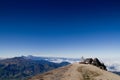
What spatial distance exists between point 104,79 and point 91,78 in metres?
5.52

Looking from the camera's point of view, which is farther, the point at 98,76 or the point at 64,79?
the point at 98,76

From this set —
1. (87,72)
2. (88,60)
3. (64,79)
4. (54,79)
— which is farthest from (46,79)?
(88,60)

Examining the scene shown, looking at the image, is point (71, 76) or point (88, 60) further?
point (88, 60)

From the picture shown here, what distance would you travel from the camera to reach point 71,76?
79.1m

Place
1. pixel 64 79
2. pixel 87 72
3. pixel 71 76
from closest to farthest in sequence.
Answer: pixel 64 79 < pixel 71 76 < pixel 87 72

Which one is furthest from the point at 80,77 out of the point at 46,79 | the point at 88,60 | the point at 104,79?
the point at 88,60

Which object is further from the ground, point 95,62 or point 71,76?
point 95,62

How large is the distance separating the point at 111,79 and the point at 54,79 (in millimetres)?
25291

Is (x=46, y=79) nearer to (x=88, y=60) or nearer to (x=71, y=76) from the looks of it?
(x=71, y=76)

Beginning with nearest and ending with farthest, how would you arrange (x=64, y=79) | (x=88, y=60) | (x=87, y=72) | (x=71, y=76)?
(x=64, y=79) → (x=71, y=76) → (x=87, y=72) → (x=88, y=60)

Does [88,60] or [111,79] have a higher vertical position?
[88,60]

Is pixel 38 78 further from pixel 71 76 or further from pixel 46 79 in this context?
pixel 71 76

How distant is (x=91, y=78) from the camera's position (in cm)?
7706

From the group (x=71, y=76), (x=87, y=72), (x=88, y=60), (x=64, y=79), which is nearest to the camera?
(x=64, y=79)
